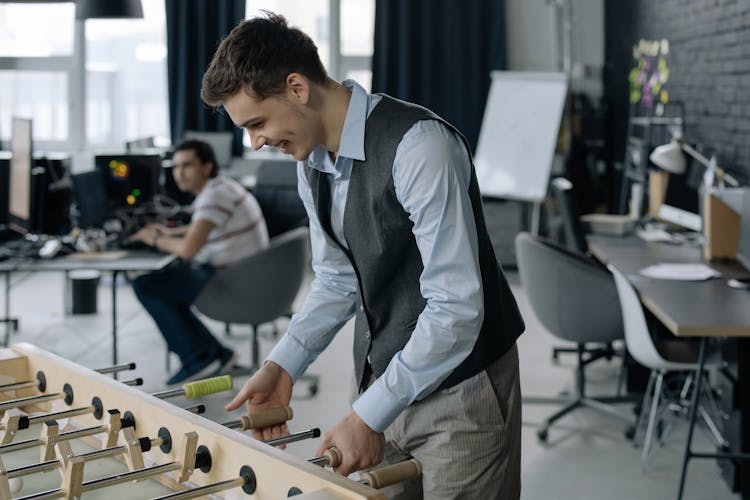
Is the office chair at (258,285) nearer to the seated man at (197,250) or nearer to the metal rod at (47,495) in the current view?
the seated man at (197,250)

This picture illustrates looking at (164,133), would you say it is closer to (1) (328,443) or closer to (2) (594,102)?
(2) (594,102)

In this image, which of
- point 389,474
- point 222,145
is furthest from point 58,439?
point 222,145

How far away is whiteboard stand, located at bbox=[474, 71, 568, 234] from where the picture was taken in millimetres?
6902

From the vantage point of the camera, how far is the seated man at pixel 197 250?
475 centimetres

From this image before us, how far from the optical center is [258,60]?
66.8 inches

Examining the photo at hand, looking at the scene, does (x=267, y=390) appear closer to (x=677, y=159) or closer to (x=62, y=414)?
(x=62, y=414)

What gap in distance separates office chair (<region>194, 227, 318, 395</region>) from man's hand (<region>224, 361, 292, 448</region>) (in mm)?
2607

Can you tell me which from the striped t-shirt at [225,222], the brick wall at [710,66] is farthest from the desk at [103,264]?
the brick wall at [710,66]

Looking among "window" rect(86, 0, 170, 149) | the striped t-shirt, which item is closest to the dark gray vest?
the striped t-shirt

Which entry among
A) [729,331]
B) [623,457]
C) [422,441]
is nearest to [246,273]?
[623,457]

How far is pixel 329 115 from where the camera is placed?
6.00 ft

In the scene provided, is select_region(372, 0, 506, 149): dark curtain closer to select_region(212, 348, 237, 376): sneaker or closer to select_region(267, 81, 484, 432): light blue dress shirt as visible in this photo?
select_region(212, 348, 237, 376): sneaker

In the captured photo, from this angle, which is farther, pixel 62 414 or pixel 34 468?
pixel 62 414

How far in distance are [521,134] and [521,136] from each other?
14 mm
